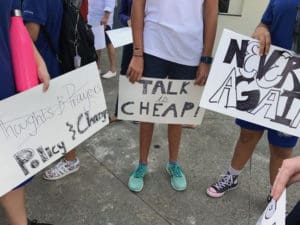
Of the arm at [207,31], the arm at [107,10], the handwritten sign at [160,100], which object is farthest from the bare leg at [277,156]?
the arm at [107,10]

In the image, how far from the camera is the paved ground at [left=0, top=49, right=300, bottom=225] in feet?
7.63

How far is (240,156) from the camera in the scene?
8.05 ft

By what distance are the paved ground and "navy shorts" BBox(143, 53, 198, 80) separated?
826 millimetres

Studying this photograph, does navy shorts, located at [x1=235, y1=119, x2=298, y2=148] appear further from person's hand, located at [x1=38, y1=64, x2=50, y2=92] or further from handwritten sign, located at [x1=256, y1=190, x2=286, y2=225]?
person's hand, located at [x1=38, y1=64, x2=50, y2=92]

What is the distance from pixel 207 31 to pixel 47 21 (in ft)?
2.99

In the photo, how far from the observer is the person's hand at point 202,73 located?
2199 mm

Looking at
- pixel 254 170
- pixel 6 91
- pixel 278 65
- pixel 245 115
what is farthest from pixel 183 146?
pixel 6 91

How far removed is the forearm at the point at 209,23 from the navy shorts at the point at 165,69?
14 centimetres

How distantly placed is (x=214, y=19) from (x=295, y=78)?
1.85ft

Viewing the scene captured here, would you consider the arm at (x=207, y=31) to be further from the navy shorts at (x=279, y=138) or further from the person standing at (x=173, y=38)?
the navy shorts at (x=279, y=138)

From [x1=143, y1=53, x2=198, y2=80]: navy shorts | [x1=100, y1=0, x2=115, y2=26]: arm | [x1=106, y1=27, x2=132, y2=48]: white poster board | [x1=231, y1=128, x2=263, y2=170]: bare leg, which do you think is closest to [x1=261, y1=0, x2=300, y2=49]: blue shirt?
[x1=143, y1=53, x2=198, y2=80]: navy shorts

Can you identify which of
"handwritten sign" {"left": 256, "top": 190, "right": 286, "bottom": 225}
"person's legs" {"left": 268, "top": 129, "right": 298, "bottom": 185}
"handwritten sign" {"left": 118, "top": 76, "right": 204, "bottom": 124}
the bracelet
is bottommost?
"person's legs" {"left": 268, "top": 129, "right": 298, "bottom": 185}

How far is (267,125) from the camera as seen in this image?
6.64 feet

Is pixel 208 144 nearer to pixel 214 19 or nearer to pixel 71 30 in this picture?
pixel 214 19
